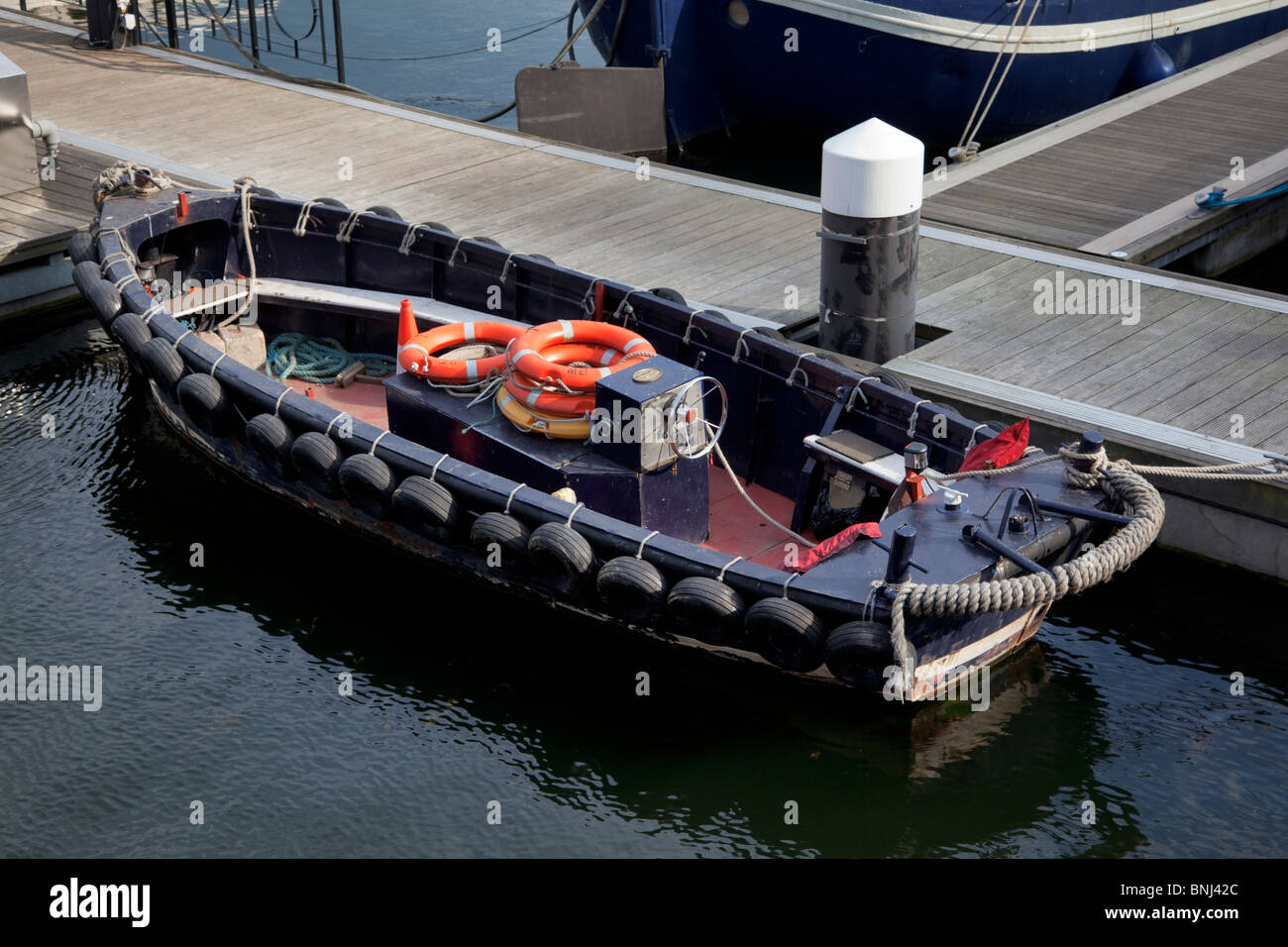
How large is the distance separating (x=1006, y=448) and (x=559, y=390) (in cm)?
227

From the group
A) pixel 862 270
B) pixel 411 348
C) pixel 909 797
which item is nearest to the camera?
pixel 909 797

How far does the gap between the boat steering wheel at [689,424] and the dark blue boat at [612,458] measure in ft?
0.04

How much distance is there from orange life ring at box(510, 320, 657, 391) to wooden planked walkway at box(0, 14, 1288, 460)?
1.93 m

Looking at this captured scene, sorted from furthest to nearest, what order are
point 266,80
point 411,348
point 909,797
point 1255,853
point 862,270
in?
point 266,80 → point 862,270 → point 411,348 → point 909,797 → point 1255,853

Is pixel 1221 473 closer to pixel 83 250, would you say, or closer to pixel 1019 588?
pixel 1019 588

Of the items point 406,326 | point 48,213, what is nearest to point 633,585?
point 406,326

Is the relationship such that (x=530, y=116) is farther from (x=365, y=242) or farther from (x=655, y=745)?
(x=655, y=745)

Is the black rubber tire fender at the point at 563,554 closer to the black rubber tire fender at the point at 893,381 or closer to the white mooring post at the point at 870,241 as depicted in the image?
the black rubber tire fender at the point at 893,381

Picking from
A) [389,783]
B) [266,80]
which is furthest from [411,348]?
[266,80]

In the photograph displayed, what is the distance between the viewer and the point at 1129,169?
468 inches

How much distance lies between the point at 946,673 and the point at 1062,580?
77 cm

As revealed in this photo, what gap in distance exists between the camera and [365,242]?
31.7 ft

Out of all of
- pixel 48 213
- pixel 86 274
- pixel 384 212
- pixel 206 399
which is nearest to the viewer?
pixel 206 399

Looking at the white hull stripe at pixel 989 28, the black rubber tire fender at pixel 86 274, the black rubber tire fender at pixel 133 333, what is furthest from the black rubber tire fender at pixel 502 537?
the white hull stripe at pixel 989 28
